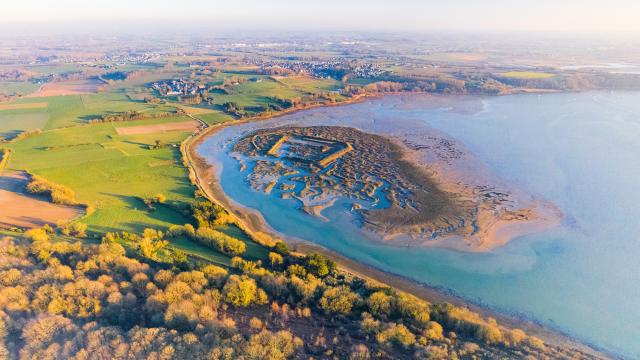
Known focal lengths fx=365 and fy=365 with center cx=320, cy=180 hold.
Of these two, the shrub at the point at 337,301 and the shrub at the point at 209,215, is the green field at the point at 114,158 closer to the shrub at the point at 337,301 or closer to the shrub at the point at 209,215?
the shrub at the point at 209,215

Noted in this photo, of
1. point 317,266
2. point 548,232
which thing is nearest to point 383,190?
point 548,232

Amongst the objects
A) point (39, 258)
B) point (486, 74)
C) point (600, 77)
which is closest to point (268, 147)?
point (39, 258)

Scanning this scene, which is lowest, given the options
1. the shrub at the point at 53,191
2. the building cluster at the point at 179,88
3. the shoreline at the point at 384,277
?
the shoreline at the point at 384,277

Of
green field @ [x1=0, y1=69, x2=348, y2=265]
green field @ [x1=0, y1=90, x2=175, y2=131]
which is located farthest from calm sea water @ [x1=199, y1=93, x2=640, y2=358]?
green field @ [x1=0, y1=90, x2=175, y2=131]

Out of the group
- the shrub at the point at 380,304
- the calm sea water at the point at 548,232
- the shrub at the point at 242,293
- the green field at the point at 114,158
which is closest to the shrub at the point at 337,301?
the shrub at the point at 380,304

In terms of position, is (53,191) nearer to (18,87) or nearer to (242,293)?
(242,293)

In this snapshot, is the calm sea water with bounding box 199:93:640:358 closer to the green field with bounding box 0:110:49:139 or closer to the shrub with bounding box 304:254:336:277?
the shrub with bounding box 304:254:336:277
